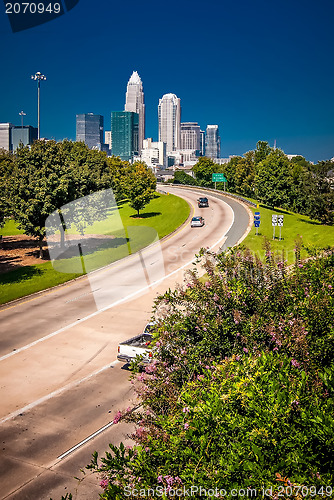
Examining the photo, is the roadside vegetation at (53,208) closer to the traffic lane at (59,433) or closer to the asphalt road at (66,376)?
the asphalt road at (66,376)

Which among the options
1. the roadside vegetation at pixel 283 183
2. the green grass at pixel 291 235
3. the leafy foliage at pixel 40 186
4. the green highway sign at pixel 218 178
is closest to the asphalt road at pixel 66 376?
the leafy foliage at pixel 40 186

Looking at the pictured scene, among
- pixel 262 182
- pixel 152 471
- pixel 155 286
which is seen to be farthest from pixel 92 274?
pixel 262 182

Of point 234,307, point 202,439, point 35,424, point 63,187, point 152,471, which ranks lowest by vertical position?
point 35,424

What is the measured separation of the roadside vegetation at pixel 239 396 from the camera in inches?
182

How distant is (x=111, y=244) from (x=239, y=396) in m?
36.6

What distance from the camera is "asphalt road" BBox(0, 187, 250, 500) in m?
9.88

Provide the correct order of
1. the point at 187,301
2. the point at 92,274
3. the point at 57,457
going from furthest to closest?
1. the point at 92,274
2. the point at 57,457
3. the point at 187,301

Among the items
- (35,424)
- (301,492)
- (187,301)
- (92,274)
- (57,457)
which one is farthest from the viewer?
(92,274)

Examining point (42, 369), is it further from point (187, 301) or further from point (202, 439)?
point (202, 439)

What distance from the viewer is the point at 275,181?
54688mm

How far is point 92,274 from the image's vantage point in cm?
3070

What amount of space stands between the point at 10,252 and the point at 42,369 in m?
25.6

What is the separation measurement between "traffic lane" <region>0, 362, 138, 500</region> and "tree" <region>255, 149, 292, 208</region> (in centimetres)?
4533

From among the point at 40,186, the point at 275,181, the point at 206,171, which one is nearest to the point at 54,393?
the point at 40,186
